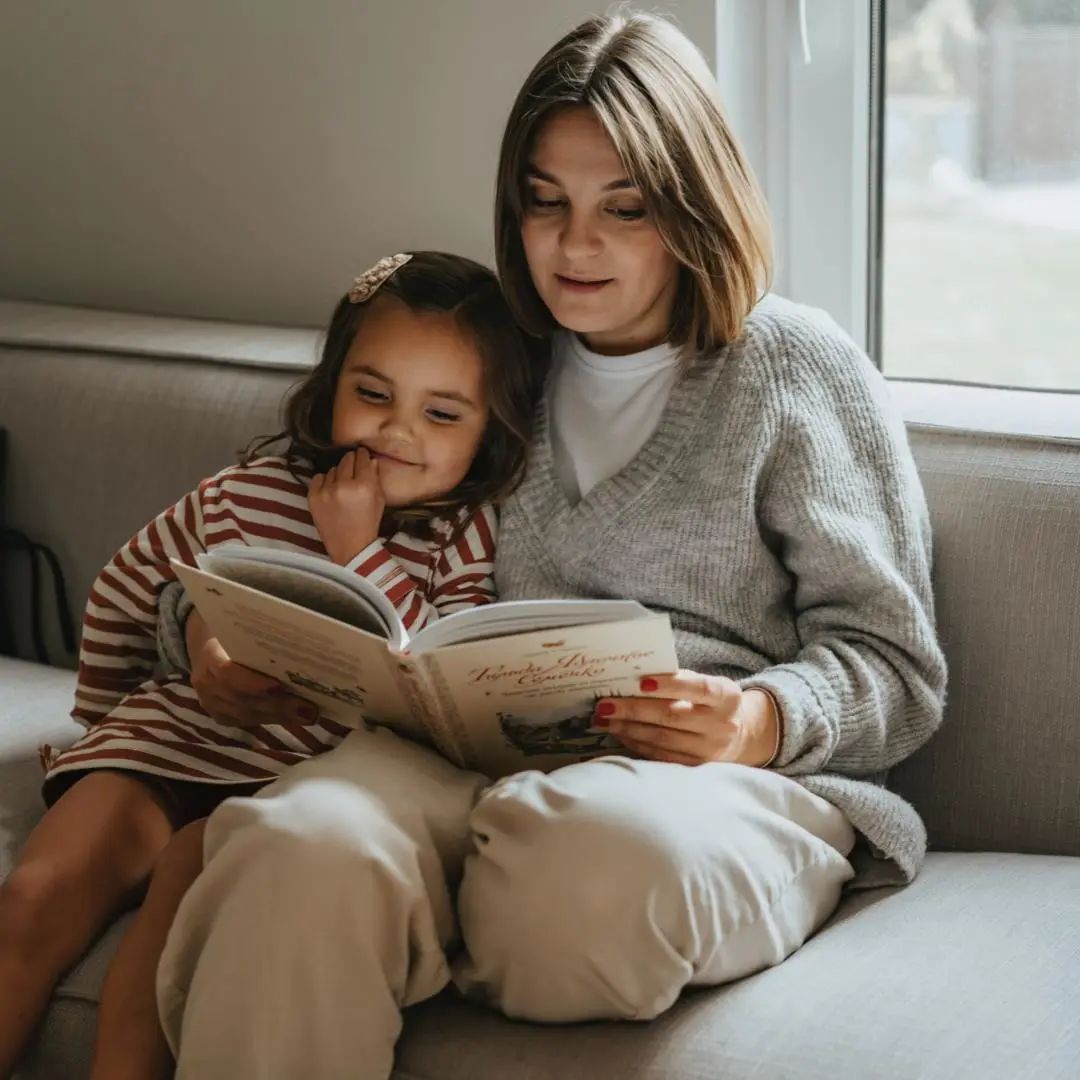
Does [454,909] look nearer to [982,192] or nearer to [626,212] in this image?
[626,212]

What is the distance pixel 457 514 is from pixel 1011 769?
0.59 m

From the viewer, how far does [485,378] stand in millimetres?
1624

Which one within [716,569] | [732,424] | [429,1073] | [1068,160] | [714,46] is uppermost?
[714,46]

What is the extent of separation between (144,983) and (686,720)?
0.50 m

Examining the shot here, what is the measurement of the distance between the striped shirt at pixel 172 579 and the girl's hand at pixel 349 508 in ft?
0.07

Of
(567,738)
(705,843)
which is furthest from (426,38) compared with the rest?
(705,843)

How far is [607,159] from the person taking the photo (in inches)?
59.4

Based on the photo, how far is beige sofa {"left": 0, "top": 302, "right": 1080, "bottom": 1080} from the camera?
1201 millimetres

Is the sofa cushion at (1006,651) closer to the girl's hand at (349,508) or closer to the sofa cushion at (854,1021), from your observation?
the sofa cushion at (854,1021)

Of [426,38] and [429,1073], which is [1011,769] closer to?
[429,1073]

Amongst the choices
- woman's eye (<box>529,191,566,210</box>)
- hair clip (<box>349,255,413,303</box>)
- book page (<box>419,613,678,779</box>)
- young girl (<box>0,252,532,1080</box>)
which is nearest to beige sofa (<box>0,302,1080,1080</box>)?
young girl (<box>0,252,532,1080</box>)

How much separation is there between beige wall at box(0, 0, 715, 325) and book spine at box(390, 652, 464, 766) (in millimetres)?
919

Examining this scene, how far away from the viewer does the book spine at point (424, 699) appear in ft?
4.21

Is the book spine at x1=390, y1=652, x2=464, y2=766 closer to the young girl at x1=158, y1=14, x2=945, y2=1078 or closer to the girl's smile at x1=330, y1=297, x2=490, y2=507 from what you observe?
the young girl at x1=158, y1=14, x2=945, y2=1078
